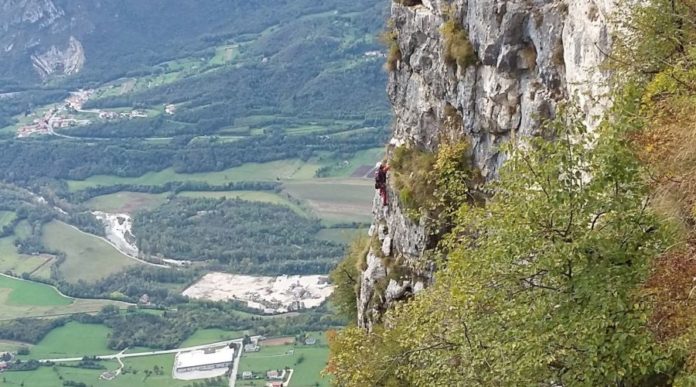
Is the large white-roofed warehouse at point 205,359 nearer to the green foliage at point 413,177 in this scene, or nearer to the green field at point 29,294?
the green field at point 29,294

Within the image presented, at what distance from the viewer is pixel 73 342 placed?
8662 centimetres

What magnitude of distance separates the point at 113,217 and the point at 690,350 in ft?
383

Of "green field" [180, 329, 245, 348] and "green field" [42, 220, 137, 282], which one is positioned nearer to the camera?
"green field" [180, 329, 245, 348]

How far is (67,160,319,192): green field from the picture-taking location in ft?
425

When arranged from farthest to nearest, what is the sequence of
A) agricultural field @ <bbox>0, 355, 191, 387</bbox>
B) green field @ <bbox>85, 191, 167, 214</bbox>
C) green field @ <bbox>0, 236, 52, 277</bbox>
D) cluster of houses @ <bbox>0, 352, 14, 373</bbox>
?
green field @ <bbox>85, 191, 167, 214</bbox>
green field @ <bbox>0, 236, 52, 277</bbox>
cluster of houses @ <bbox>0, 352, 14, 373</bbox>
agricultural field @ <bbox>0, 355, 191, 387</bbox>

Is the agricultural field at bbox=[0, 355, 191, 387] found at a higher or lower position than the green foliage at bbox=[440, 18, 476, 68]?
lower

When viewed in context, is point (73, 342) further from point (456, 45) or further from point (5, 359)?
point (456, 45)

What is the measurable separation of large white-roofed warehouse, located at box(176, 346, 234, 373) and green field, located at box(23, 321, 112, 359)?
1010 centimetres

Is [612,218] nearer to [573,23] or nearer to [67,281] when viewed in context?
[573,23]

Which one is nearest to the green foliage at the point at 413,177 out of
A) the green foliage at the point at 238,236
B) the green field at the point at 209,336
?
the green field at the point at 209,336

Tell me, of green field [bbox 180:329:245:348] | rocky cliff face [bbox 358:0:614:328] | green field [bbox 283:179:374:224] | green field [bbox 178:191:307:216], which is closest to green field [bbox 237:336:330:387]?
green field [bbox 180:329:245:348]

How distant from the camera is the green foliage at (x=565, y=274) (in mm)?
10727

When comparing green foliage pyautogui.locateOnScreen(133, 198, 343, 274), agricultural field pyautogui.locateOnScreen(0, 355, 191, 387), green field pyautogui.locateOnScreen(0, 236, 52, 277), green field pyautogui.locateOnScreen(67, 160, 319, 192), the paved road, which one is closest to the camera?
agricultural field pyautogui.locateOnScreen(0, 355, 191, 387)

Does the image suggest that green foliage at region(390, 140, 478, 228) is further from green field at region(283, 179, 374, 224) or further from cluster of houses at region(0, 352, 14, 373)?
green field at region(283, 179, 374, 224)
